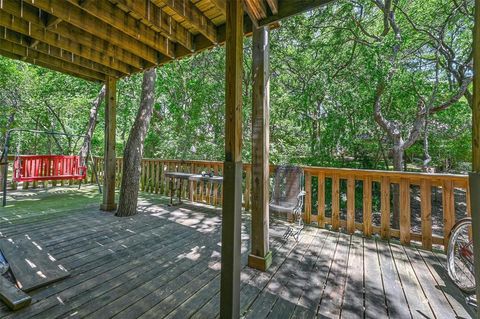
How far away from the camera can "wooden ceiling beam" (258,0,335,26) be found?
2125mm

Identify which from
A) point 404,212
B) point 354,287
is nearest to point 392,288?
point 354,287

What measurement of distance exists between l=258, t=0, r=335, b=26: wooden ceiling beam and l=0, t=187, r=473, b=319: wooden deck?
8.44 ft

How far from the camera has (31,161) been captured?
4867 mm

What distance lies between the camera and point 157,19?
2.68 metres

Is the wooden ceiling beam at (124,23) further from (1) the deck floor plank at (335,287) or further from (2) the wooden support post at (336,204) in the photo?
(1) the deck floor plank at (335,287)

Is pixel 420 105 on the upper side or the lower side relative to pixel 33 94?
lower

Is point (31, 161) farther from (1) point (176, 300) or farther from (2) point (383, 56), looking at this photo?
(2) point (383, 56)

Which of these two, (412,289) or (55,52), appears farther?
(55,52)

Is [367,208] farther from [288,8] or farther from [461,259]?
[288,8]

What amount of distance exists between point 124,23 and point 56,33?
102 centimetres

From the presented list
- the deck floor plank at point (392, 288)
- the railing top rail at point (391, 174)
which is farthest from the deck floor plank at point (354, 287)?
→ the railing top rail at point (391, 174)

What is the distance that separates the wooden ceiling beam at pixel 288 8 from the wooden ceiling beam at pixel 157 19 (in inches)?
48.6

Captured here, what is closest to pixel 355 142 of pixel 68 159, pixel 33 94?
pixel 68 159

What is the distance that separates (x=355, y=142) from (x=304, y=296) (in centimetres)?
616
